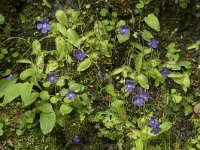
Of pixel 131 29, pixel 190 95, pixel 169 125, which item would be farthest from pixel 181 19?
pixel 169 125

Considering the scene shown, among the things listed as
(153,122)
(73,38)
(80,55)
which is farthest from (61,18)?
(153,122)

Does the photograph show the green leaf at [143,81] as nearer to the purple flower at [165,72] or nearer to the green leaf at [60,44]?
the purple flower at [165,72]

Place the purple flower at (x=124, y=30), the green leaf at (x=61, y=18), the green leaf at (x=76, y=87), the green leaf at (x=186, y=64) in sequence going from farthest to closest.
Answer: the green leaf at (x=61, y=18) < the purple flower at (x=124, y=30) < the green leaf at (x=186, y=64) < the green leaf at (x=76, y=87)

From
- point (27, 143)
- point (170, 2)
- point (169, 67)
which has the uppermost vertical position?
point (170, 2)

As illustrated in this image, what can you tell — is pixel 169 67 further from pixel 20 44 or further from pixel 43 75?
pixel 20 44

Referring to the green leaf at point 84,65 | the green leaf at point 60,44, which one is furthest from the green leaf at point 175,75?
the green leaf at point 60,44

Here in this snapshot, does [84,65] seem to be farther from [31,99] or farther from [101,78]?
[31,99]

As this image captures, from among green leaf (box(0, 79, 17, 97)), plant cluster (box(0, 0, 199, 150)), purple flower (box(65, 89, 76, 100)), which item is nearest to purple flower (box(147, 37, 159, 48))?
plant cluster (box(0, 0, 199, 150))
